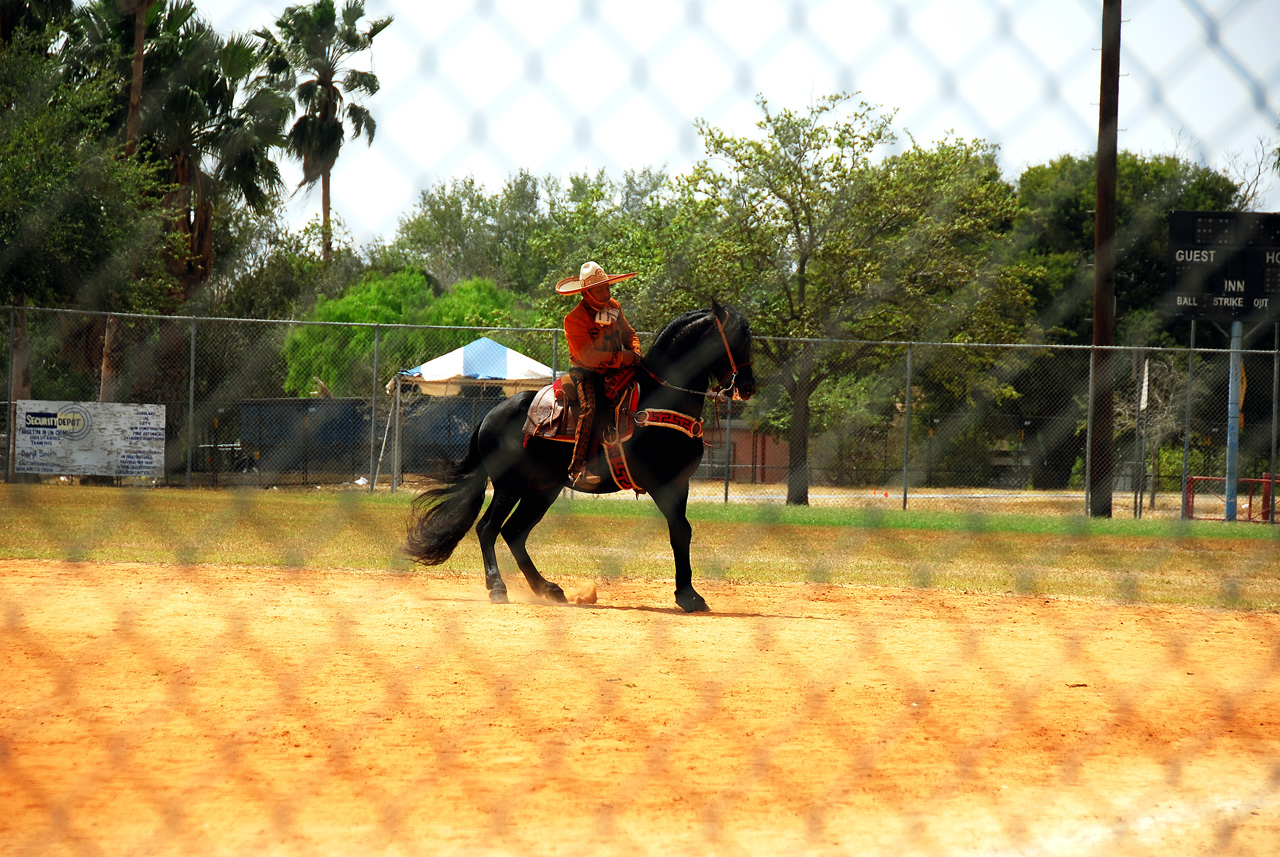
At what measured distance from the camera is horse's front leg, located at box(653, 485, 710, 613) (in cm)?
651

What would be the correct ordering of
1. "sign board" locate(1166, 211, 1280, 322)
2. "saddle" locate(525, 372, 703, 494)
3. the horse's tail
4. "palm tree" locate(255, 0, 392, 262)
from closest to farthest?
"palm tree" locate(255, 0, 392, 262) → "saddle" locate(525, 372, 703, 494) → the horse's tail → "sign board" locate(1166, 211, 1280, 322)

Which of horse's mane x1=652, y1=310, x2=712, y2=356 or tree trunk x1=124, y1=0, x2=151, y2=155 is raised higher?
tree trunk x1=124, y1=0, x2=151, y2=155

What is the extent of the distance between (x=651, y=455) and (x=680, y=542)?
1.91 ft

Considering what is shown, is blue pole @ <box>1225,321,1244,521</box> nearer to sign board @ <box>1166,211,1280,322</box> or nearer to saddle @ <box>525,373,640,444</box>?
sign board @ <box>1166,211,1280,322</box>

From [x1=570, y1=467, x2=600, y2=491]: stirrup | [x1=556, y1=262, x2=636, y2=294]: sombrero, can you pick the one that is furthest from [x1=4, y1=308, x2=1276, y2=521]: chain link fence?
[x1=556, y1=262, x2=636, y2=294]: sombrero

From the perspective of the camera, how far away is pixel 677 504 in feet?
21.8

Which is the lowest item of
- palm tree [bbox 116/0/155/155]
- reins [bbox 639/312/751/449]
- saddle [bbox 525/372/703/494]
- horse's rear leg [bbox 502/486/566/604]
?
horse's rear leg [bbox 502/486/566/604]

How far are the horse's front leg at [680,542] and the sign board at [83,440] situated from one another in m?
10.2

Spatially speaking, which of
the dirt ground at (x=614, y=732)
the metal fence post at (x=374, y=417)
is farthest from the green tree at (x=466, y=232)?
the metal fence post at (x=374, y=417)

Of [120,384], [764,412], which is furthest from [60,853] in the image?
[764,412]

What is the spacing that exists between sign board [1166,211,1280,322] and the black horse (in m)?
9.22

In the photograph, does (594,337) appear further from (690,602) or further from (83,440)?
(83,440)

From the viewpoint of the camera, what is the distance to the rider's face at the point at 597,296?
20.7 ft

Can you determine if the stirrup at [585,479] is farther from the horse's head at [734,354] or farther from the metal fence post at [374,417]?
the metal fence post at [374,417]
